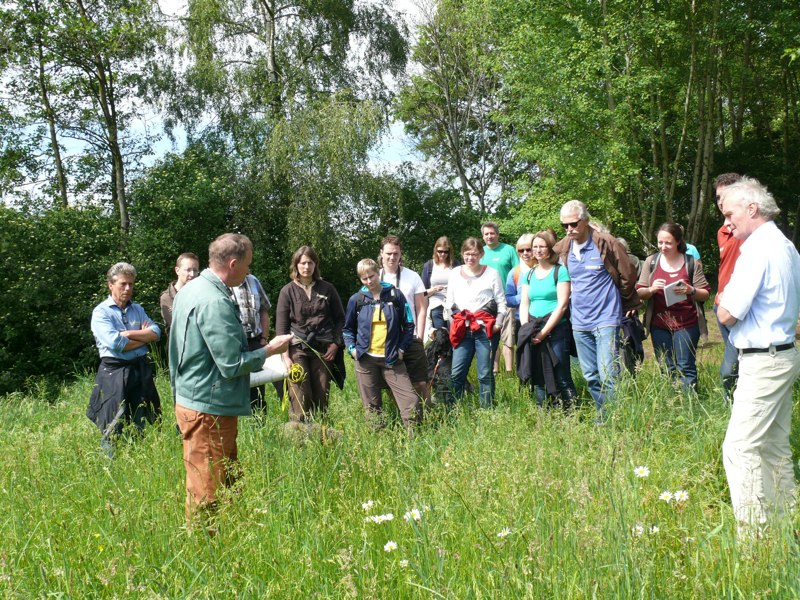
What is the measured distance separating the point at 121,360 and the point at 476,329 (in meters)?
3.15

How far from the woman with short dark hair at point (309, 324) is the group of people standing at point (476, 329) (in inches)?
0.6

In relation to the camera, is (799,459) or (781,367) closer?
(781,367)

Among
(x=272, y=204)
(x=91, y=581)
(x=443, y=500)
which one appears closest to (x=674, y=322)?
(x=443, y=500)

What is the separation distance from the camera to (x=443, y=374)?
7262mm

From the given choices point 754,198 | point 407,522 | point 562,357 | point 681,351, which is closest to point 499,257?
point 562,357

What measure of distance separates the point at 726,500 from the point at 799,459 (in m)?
0.68

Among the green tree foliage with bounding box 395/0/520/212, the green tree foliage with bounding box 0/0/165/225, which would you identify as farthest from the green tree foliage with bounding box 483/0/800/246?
the green tree foliage with bounding box 0/0/165/225

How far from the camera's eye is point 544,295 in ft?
21.0

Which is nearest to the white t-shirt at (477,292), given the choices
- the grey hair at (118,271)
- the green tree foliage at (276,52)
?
the grey hair at (118,271)

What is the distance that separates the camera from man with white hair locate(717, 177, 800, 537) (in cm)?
351

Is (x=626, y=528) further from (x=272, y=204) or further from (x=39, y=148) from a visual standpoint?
(x=39, y=148)

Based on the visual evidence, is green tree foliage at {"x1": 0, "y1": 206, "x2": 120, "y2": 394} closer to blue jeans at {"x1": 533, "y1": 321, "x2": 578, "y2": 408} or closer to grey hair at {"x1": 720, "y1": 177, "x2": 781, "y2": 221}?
blue jeans at {"x1": 533, "y1": 321, "x2": 578, "y2": 408}

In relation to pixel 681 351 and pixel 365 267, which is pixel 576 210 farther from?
pixel 365 267

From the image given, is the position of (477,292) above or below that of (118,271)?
below
